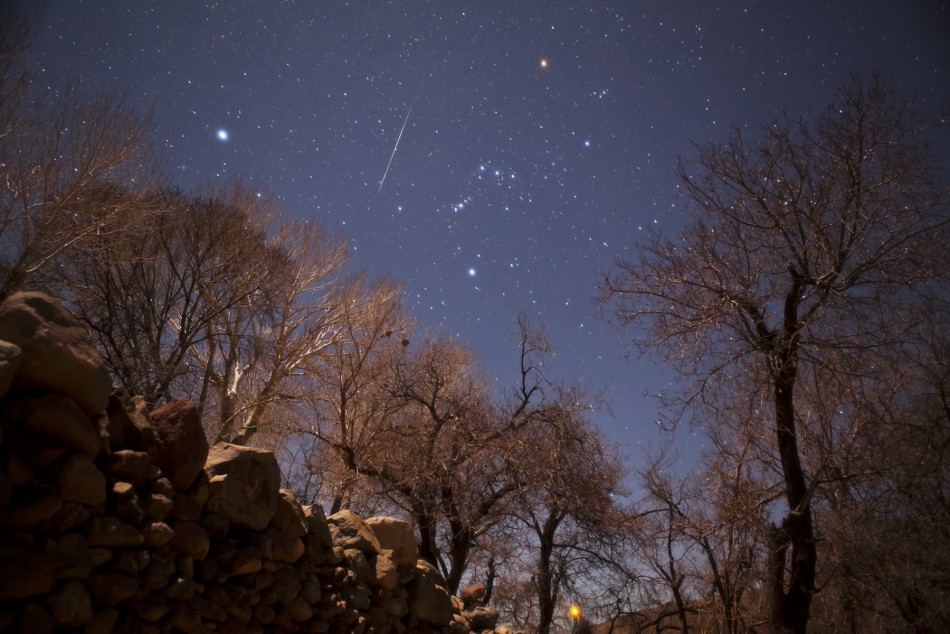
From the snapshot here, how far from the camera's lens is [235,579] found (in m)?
3.77

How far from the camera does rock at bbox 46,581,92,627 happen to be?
263 cm

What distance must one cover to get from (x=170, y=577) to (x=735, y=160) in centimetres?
777

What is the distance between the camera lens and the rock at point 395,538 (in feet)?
18.1

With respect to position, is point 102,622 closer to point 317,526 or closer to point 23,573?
point 23,573

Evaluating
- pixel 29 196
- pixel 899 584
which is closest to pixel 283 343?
pixel 29 196

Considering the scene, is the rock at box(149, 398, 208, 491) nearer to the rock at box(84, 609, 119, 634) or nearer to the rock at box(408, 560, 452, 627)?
the rock at box(84, 609, 119, 634)

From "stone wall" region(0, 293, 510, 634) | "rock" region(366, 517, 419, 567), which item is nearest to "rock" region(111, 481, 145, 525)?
"stone wall" region(0, 293, 510, 634)

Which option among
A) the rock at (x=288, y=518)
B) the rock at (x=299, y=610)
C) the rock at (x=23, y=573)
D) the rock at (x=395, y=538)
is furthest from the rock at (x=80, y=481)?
the rock at (x=395, y=538)

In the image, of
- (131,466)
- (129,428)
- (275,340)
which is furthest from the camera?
(275,340)

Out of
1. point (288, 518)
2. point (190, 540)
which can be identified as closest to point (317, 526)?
point (288, 518)

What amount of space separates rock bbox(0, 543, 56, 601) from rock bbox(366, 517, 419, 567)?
3.14 meters

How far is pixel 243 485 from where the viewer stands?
153 inches

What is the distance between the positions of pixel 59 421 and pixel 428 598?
3.95 m

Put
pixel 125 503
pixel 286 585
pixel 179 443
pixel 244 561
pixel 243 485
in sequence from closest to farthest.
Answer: pixel 125 503 → pixel 179 443 → pixel 244 561 → pixel 243 485 → pixel 286 585
